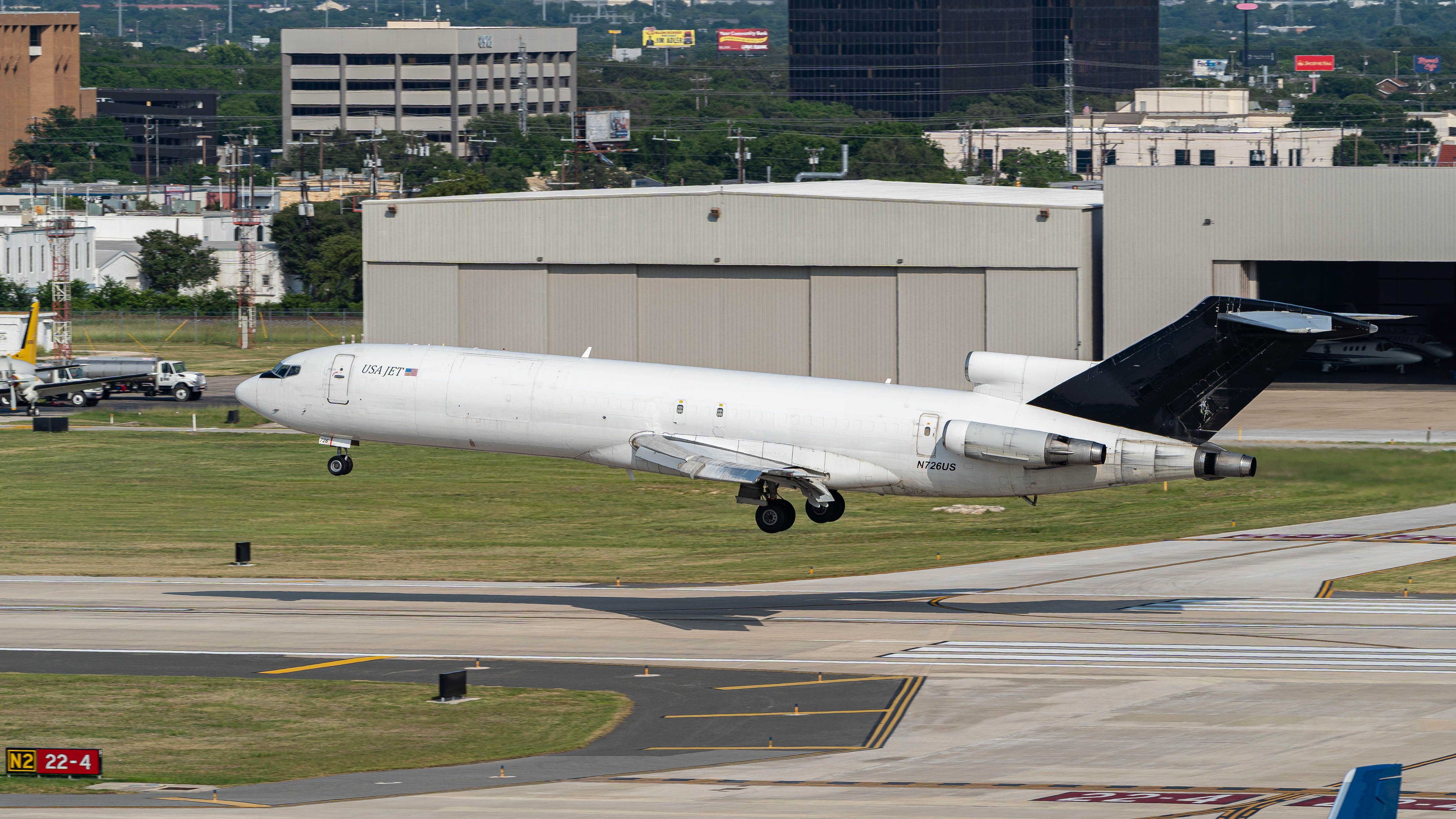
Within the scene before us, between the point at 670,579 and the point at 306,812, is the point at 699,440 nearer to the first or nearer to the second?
the point at 670,579

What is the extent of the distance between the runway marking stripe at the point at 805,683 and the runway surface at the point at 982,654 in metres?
0.76

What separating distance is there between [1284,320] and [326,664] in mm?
27785

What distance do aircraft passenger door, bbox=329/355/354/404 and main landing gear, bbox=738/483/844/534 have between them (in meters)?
12.7

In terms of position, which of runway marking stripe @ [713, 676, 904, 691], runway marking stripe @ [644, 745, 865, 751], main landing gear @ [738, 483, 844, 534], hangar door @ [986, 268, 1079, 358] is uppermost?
hangar door @ [986, 268, 1079, 358]

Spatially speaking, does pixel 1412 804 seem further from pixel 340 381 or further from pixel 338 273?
pixel 338 273

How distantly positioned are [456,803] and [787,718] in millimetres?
10027

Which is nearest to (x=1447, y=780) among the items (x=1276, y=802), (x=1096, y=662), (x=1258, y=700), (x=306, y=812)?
(x=1276, y=802)

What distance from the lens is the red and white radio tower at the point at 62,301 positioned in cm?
12556

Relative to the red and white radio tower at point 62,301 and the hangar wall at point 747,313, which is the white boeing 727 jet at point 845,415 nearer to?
the hangar wall at point 747,313

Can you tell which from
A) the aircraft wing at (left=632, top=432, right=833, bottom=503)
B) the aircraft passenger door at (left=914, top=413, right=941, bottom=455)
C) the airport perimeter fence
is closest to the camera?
the aircraft wing at (left=632, top=432, right=833, bottom=503)

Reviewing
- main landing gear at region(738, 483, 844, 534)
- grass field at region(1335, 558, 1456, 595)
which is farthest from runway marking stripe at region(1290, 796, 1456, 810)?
grass field at region(1335, 558, 1456, 595)

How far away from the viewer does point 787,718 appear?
43000 mm

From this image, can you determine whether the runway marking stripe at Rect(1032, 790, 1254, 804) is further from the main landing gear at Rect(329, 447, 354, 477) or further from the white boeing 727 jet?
the main landing gear at Rect(329, 447, 354, 477)

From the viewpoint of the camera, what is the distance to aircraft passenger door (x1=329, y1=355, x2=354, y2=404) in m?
53.5
